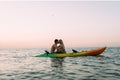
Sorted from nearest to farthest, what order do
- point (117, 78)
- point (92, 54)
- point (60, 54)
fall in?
point (117, 78), point (60, 54), point (92, 54)

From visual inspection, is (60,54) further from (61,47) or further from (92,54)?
(92,54)

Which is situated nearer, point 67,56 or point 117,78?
point 117,78

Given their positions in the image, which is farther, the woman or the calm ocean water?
the woman

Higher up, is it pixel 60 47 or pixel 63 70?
pixel 60 47

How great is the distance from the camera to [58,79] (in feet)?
39.7

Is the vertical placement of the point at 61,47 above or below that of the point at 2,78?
above

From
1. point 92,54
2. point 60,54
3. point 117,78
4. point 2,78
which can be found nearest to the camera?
point 117,78

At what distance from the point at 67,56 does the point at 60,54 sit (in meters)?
0.91

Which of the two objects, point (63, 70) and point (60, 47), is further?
point (60, 47)

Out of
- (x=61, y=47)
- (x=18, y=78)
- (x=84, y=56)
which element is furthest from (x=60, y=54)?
(x=18, y=78)

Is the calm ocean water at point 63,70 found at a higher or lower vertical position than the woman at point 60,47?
lower

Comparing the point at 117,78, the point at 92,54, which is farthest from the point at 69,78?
the point at 92,54

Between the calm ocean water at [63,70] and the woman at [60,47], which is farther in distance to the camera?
the woman at [60,47]

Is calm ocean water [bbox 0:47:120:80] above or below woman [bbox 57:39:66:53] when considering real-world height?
below
